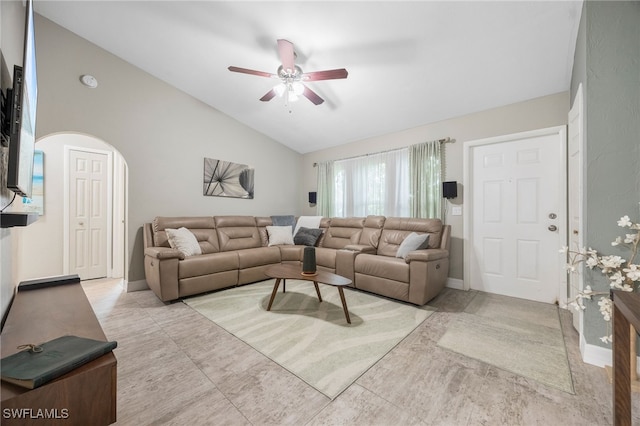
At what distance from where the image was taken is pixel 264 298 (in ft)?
9.70

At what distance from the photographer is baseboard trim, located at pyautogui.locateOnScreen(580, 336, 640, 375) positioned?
1694 mm

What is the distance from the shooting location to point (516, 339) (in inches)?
81.7

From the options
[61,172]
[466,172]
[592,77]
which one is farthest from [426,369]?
[61,172]

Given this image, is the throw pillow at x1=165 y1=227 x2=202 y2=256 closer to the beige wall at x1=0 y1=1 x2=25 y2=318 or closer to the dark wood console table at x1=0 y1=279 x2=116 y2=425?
the beige wall at x1=0 y1=1 x2=25 y2=318

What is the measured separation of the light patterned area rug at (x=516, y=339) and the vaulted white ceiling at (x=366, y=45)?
8.10 ft

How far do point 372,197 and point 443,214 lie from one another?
1.22m

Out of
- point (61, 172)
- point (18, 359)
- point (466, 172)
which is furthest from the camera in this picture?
point (61, 172)

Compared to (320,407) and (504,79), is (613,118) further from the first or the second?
(320,407)

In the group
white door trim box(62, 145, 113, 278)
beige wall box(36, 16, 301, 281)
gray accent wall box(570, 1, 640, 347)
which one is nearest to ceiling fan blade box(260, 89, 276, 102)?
beige wall box(36, 16, 301, 281)

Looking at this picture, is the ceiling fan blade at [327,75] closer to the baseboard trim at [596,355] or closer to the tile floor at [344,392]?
the tile floor at [344,392]

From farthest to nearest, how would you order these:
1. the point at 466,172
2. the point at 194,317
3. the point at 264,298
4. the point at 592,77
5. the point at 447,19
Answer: the point at 466,172
the point at 264,298
the point at 194,317
the point at 447,19
the point at 592,77

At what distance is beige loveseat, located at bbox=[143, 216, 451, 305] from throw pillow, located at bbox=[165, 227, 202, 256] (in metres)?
0.15

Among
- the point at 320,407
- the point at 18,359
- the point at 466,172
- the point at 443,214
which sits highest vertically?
the point at 466,172

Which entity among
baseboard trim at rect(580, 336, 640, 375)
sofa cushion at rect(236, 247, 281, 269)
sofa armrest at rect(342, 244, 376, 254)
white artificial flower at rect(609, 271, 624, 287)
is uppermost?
white artificial flower at rect(609, 271, 624, 287)
